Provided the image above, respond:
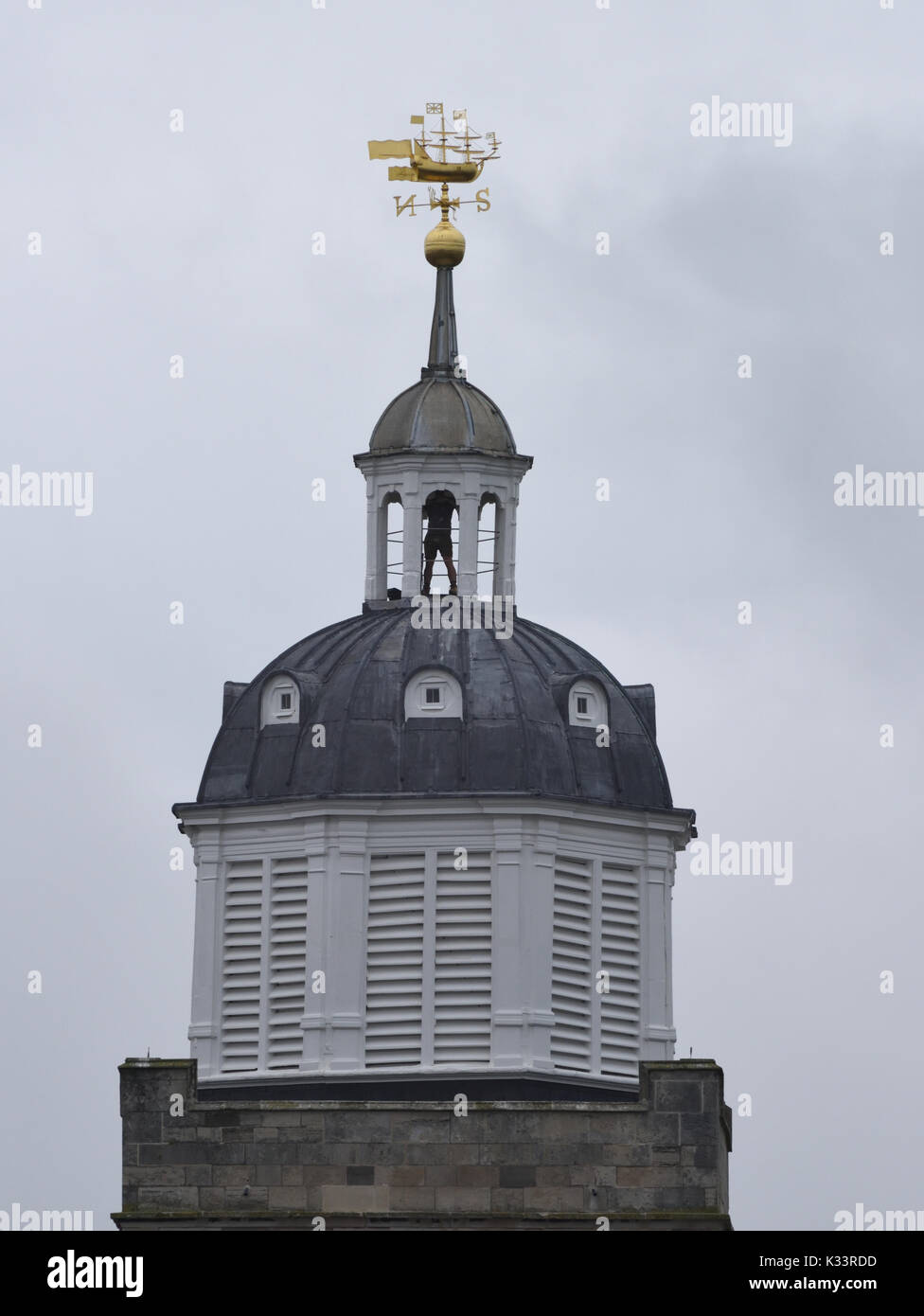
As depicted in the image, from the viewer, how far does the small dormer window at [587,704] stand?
93.8 meters

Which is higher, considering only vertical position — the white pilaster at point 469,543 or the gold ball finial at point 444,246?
the gold ball finial at point 444,246

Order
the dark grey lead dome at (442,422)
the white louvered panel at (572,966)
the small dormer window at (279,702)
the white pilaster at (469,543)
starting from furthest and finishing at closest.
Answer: the dark grey lead dome at (442,422) < the white pilaster at (469,543) < the small dormer window at (279,702) < the white louvered panel at (572,966)

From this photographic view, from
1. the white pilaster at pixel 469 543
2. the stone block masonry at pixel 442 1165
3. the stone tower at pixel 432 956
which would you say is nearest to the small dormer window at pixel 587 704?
the stone tower at pixel 432 956

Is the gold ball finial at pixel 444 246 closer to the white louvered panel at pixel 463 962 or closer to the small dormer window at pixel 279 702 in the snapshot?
the small dormer window at pixel 279 702

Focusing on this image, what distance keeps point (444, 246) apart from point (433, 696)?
9.42 meters

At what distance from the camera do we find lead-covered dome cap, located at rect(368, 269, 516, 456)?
9631 cm

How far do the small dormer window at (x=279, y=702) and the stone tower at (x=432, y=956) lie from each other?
0.12 feet

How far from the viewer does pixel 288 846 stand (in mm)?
92875

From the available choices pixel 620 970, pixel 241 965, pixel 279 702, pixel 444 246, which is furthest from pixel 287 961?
pixel 444 246

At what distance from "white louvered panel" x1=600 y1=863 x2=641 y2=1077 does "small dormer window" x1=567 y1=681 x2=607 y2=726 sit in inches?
100

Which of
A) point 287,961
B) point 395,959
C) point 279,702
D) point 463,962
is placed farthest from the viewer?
point 279,702

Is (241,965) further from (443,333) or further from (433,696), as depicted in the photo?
(443,333)

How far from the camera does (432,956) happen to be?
91875 mm
